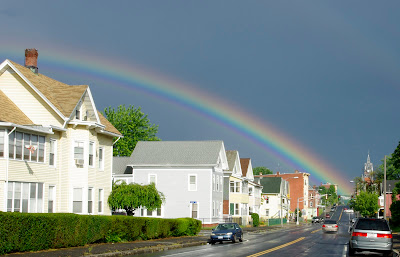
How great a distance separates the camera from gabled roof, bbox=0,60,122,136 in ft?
129

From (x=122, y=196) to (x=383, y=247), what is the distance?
2756 centimetres

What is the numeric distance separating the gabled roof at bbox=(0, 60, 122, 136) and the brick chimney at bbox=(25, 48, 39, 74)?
0.66 metres

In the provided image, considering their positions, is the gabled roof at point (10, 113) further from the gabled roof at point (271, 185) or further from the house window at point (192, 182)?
the gabled roof at point (271, 185)

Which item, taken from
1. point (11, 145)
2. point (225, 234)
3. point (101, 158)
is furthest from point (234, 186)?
point (11, 145)

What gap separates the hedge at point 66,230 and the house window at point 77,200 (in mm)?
5849

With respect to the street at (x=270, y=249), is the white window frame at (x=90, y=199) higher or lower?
higher

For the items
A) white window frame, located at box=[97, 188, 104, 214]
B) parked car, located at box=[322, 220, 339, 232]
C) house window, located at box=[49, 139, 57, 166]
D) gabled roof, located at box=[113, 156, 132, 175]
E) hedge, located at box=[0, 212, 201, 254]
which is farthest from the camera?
gabled roof, located at box=[113, 156, 132, 175]

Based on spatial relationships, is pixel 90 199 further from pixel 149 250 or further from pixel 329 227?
pixel 329 227

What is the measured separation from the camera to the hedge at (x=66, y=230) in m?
24.8

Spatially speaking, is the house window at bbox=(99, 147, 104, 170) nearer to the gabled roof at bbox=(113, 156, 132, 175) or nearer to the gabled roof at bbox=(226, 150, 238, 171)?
the gabled roof at bbox=(113, 156, 132, 175)

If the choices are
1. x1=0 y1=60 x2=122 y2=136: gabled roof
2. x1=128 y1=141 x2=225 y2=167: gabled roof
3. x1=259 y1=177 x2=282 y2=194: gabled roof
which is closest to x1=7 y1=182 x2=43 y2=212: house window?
x1=0 y1=60 x2=122 y2=136: gabled roof

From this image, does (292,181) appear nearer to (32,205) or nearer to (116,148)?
(116,148)

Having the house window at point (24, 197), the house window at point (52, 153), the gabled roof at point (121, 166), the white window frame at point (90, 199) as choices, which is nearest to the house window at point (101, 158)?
the white window frame at point (90, 199)

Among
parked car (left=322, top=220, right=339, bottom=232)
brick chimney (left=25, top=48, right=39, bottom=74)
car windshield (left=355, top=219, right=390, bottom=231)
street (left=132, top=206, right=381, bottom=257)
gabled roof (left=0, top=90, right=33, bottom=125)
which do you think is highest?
brick chimney (left=25, top=48, right=39, bottom=74)
